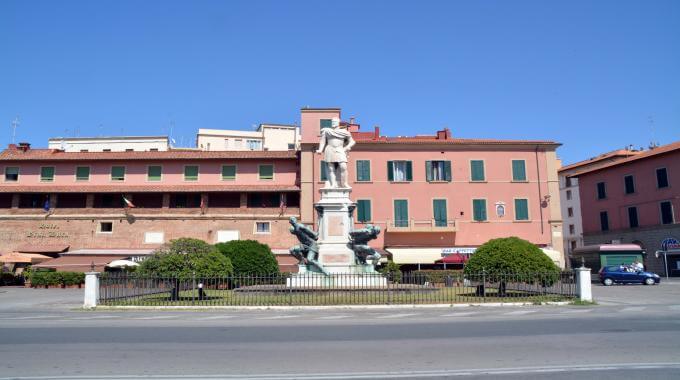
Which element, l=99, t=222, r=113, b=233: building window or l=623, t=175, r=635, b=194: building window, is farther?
l=623, t=175, r=635, b=194: building window

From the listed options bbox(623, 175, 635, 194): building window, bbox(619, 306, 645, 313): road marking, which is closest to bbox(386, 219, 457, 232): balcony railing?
bbox(623, 175, 635, 194): building window

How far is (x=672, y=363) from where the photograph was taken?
295 inches

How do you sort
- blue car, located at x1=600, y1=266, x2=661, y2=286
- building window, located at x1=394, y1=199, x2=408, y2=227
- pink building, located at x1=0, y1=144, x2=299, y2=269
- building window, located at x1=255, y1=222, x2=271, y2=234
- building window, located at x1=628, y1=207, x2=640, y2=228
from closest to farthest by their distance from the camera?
blue car, located at x1=600, y1=266, x2=661, y2=286, pink building, located at x1=0, y1=144, x2=299, y2=269, building window, located at x1=255, y1=222, x2=271, y2=234, building window, located at x1=394, y1=199, x2=408, y2=227, building window, located at x1=628, y1=207, x2=640, y2=228

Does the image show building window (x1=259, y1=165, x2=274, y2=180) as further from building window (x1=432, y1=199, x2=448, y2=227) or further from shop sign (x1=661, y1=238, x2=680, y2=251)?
shop sign (x1=661, y1=238, x2=680, y2=251)

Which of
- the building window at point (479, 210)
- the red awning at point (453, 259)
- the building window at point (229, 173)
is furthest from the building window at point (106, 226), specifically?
the building window at point (479, 210)

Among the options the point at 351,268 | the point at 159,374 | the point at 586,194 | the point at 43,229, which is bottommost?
the point at 159,374

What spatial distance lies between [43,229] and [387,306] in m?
34.1

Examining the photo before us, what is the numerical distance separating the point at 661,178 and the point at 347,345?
151 feet

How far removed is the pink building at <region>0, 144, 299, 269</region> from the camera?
137 ft

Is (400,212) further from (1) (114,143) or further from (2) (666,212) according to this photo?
(1) (114,143)

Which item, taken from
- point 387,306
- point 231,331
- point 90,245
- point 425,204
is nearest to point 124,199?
point 90,245

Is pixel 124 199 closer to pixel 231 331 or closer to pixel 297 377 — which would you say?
pixel 231 331

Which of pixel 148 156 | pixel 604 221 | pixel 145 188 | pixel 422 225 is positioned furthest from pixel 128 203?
pixel 604 221

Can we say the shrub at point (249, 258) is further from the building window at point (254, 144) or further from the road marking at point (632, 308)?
the building window at point (254, 144)
